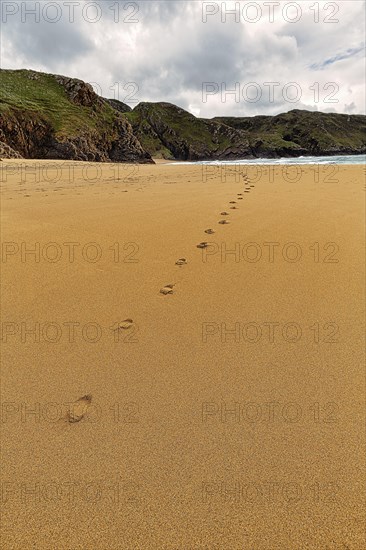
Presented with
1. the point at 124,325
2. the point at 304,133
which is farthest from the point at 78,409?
the point at 304,133

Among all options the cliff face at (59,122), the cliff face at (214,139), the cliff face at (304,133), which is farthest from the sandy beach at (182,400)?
the cliff face at (304,133)

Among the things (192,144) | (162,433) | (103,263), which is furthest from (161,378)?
(192,144)

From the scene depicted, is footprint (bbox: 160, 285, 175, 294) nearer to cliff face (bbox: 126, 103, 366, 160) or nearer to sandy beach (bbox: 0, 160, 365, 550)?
sandy beach (bbox: 0, 160, 365, 550)

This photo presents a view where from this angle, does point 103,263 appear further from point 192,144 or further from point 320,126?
point 320,126

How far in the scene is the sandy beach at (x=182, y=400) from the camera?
0.95m

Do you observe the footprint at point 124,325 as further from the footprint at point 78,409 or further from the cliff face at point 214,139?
the cliff face at point 214,139

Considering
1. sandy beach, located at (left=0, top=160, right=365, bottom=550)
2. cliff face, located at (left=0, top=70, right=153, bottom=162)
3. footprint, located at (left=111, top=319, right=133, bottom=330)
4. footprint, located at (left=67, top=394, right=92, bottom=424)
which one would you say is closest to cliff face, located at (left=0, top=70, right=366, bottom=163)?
cliff face, located at (left=0, top=70, right=153, bottom=162)

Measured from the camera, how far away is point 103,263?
274 cm

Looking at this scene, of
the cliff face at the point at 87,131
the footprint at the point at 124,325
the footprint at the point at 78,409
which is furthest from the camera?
the cliff face at the point at 87,131

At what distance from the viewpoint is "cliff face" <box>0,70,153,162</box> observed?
35938 millimetres

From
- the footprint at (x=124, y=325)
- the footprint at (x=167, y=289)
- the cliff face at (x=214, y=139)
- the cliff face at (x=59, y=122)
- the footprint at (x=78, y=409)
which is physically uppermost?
the cliff face at (x=214, y=139)

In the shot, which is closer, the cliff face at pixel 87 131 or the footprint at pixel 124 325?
the footprint at pixel 124 325

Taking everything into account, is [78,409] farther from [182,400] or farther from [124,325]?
[124,325]

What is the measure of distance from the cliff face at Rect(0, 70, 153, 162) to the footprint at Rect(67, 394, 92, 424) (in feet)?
90.7
